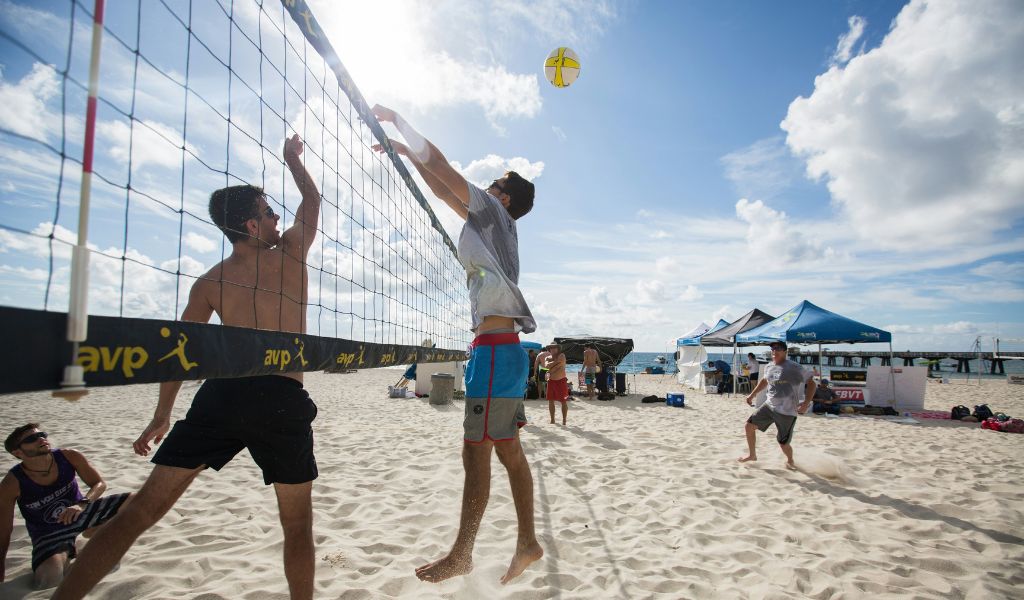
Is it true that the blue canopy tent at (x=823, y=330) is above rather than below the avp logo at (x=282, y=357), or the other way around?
above

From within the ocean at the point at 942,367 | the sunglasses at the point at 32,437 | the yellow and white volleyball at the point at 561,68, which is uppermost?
the yellow and white volleyball at the point at 561,68

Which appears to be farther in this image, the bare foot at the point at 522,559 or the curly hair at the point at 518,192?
the curly hair at the point at 518,192

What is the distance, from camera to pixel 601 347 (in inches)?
579

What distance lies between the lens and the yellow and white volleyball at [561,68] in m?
3.97

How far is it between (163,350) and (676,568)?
273 cm

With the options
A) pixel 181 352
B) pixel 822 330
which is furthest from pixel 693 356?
pixel 181 352

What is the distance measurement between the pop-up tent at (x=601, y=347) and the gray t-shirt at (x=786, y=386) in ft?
29.1

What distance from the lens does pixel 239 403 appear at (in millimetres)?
1682

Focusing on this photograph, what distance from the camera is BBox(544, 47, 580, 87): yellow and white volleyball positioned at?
3971mm

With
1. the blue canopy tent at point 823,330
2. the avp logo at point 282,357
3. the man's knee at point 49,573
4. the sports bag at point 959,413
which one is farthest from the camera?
the blue canopy tent at point 823,330

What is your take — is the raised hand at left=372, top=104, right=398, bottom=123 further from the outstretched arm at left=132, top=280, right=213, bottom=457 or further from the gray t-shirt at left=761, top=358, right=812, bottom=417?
the gray t-shirt at left=761, top=358, right=812, bottom=417

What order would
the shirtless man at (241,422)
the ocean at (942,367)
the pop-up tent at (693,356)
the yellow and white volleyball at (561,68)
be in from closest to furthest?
1. the shirtless man at (241,422)
2. the yellow and white volleyball at (561,68)
3. the pop-up tent at (693,356)
4. the ocean at (942,367)

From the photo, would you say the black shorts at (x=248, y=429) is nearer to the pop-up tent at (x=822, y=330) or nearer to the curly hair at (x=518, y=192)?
the curly hair at (x=518, y=192)

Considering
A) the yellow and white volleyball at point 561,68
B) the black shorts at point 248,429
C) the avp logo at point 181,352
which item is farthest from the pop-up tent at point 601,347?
the avp logo at point 181,352
